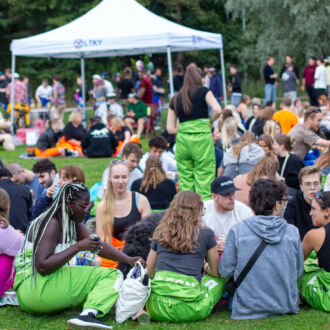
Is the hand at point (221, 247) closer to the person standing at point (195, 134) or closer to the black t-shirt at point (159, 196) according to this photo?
the black t-shirt at point (159, 196)

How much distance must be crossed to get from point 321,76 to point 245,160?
12.1 m

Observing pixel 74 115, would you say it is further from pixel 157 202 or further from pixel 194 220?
pixel 194 220

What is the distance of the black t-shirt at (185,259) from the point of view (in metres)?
4.59

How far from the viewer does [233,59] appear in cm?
3634

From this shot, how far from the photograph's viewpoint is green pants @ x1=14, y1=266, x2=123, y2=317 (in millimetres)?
4547

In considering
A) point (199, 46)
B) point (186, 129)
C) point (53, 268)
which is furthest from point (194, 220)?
point (199, 46)

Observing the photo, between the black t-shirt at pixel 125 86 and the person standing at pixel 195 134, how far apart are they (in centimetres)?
967

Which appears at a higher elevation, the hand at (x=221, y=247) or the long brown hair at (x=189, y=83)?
the long brown hair at (x=189, y=83)

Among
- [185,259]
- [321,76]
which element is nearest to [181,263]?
[185,259]

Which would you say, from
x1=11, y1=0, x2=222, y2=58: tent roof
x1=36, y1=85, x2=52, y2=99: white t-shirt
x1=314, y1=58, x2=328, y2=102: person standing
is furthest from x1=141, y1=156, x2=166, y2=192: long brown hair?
x1=36, y1=85, x2=52, y2=99: white t-shirt

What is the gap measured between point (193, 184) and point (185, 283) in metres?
3.61

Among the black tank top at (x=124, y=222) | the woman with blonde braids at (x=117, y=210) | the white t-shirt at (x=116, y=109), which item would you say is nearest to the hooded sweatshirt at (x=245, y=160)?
the woman with blonde braids at (x=117, y=210)

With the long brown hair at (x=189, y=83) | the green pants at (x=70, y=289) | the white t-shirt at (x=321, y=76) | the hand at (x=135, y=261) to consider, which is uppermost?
the long brown hair at (x=189, y=83)

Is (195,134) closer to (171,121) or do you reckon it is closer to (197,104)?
(197,104)
